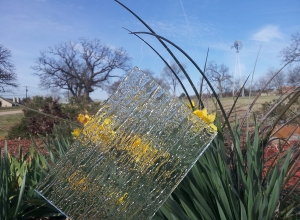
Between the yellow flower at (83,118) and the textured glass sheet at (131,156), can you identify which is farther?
the yellow flower at (83,118)

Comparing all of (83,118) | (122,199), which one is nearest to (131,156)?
(122,199)

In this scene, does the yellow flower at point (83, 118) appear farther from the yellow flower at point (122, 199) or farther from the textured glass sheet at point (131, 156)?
the yellow flower at point (122, 199)

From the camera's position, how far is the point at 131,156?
1316 mm

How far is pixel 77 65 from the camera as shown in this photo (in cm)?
3859

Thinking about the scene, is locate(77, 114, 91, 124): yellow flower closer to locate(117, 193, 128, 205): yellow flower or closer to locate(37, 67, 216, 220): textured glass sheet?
locate(37, 67, 216, 220): textured glass sheet

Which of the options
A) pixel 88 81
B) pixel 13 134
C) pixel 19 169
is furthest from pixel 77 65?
pixel 19 169

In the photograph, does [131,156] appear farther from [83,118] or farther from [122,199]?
[83,118]

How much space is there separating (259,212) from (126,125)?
74 cm

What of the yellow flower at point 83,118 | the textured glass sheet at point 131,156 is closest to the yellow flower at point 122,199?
the textured glass sheet at point 131,156

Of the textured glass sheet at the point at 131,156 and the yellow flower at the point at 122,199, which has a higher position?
the textured glass sheet at the point at 131,156

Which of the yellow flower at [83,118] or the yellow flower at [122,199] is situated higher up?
the yellow flower at [83,118]

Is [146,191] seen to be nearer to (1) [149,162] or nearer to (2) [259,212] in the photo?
(1) [149,162]

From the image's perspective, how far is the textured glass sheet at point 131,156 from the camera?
1.31m

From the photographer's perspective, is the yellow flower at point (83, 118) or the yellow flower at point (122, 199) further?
the yellow flower at point (83, 118)
